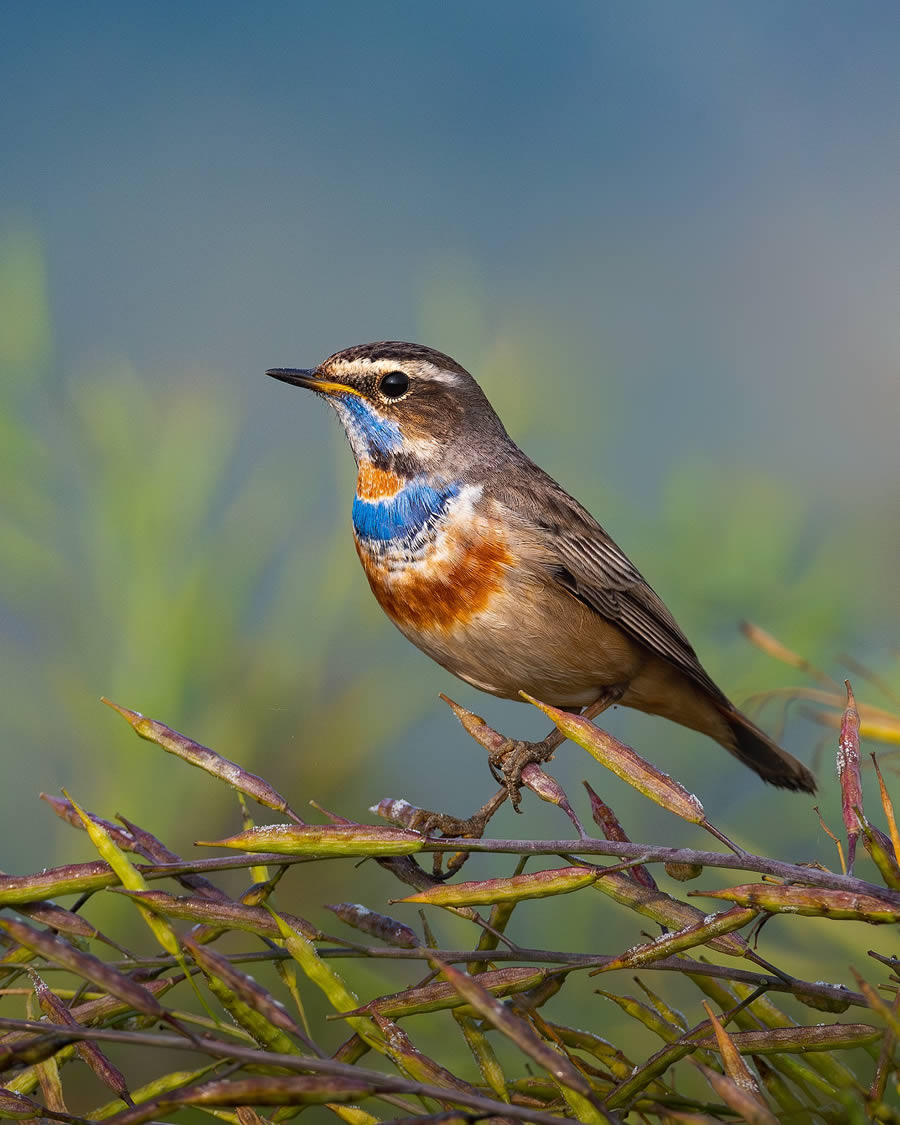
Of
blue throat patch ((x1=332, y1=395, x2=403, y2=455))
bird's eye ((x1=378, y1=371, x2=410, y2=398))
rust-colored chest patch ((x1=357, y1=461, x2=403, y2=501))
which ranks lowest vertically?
rust-colored chest patch ((x1=357, y1=461, x2=403, y2=501))

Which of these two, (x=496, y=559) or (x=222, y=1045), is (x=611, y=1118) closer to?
(x=222, y=1045)

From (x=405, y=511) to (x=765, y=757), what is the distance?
0.83m

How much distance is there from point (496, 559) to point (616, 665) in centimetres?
32

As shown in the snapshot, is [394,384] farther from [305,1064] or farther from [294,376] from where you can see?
[305,1064]

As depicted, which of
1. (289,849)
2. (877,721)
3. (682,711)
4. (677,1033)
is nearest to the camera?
(289,849)

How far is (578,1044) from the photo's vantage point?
918 millimetres

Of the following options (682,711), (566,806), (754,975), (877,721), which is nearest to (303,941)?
(566,806)

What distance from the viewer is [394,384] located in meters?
1.87

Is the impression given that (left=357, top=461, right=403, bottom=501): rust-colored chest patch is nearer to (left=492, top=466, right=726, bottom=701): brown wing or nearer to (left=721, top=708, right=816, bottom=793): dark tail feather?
(left=492, top=466, right=726, bottom=701): brown wing

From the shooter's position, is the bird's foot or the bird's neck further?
the bird's neck

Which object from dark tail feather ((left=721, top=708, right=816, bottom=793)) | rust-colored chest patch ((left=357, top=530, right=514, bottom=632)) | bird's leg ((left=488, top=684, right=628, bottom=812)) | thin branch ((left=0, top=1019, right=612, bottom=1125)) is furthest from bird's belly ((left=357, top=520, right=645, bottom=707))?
thin branch ((left=0, top=1019, right=612, bottom=1125))

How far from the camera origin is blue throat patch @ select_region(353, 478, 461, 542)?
1.77 m

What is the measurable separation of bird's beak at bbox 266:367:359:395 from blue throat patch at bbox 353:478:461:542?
→ 0.61 feet

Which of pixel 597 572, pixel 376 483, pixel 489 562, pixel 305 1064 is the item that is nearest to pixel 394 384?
pixel 376 483
